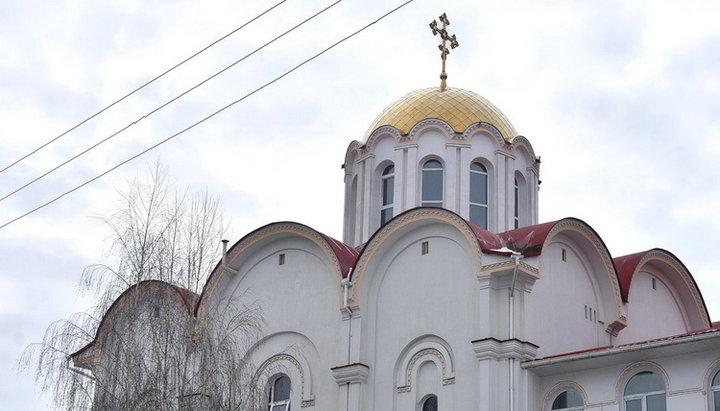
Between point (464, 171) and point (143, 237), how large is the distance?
8972 millimetres

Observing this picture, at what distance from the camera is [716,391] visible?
19.5 metres

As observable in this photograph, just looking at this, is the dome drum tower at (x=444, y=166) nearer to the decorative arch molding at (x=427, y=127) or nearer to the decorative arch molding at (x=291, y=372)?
the decorative arch molding at (x=427, y=127)

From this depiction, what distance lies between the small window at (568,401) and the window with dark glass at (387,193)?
760 cm

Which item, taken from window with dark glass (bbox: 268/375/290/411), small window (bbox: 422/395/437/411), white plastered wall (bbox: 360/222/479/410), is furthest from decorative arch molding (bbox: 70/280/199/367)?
small window (bbox: 422/395/437/411)

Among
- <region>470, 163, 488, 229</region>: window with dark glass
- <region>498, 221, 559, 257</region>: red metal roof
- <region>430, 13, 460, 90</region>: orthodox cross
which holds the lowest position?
<region>498, 221, 559, 257</region>: red metal roof

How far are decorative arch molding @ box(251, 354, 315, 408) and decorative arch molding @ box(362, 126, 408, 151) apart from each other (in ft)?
19.3

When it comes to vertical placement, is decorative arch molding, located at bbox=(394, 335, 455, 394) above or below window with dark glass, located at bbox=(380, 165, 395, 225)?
below

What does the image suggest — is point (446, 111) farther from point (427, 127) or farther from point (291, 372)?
point (291, 372)

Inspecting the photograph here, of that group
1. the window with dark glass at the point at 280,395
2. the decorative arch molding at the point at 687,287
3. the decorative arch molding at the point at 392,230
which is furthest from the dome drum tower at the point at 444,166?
the window with dark glass at the point at 280,395

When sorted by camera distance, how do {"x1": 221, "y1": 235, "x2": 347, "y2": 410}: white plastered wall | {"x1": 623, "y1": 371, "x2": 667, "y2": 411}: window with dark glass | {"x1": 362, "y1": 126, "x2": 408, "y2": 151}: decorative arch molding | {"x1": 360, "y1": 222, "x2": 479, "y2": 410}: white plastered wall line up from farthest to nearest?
{"x1": 362, "y1": 126, "x2": 408, "y2": 151}: decorative arch molding
{"x1": 221, "y1": 235, "x2": 347, "y2": 410}: white plastered wall
{"x1": 360, "y1": 222, "x2": 479, "y2": 410}: white plastered wall
{"x1": 623, "y1": 371, "x2": 667, "y2": 411}: window with dark glass

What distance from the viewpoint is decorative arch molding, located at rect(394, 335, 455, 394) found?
2256 cm

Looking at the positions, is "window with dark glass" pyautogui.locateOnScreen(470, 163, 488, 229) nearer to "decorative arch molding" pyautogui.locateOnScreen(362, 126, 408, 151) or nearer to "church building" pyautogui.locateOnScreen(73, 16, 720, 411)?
"church building" pyautogui.locateOnScreen(73, 16, 720, 411)

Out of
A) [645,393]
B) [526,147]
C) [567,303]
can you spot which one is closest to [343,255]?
[567,303]

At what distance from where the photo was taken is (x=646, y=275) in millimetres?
25922
